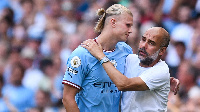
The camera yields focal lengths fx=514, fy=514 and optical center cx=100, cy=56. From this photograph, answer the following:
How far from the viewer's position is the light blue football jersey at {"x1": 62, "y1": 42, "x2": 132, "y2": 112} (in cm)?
565

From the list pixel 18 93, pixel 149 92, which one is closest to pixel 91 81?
pixel 149 92

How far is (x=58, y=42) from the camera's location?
11.3 meters

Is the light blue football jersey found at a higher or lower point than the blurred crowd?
lower

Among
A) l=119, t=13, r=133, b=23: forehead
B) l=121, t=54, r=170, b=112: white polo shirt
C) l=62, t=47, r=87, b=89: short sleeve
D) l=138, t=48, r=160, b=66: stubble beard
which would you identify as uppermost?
l=119, t=13, r=133, b=23: forehead

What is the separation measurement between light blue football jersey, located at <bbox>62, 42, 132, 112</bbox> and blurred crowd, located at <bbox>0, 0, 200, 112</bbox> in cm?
267

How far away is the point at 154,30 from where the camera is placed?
19.1 feet

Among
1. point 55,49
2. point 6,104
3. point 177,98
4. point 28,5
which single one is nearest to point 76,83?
point 177,98

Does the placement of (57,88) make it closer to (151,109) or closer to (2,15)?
(2,15)

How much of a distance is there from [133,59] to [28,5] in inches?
280

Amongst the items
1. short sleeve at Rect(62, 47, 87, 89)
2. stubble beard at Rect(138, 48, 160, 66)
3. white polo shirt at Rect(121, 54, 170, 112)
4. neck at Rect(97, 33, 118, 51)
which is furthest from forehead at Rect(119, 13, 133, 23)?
short sleeve at Rect(62, 47, 87, 89)

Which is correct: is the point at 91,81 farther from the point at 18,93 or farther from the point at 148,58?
the point at 18,93

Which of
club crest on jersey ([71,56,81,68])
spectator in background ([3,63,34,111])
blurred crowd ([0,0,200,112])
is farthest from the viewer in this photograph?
spectator in background ([3,63,34,111])

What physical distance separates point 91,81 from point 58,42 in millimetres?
5590

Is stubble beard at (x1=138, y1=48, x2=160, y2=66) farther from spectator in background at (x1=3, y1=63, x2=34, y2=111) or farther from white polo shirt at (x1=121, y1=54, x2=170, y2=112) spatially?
spectator in background at (x1=3, y1=63, x2=34, y2=111)
